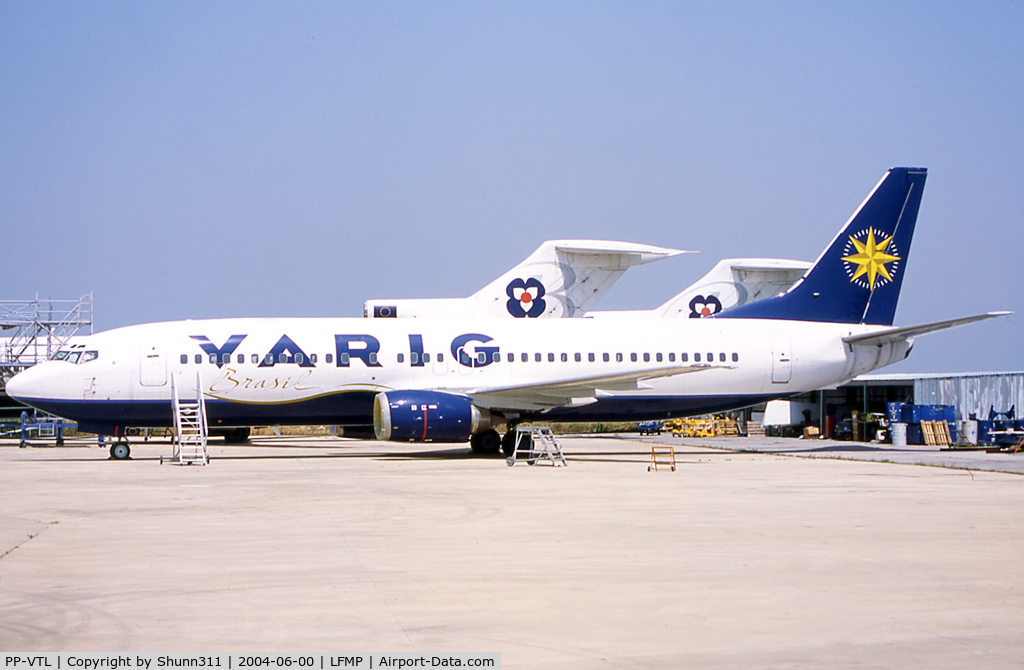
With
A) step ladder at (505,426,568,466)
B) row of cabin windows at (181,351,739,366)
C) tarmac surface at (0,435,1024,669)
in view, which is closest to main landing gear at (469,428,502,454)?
step ladder at (505,426,568,466)

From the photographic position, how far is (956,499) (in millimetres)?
15219

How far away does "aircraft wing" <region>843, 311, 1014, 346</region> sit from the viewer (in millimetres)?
26500

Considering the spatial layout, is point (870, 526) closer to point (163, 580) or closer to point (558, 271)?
point (163, 580)

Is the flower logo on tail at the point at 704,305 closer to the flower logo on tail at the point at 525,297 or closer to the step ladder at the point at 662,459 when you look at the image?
the flower logo on tail at the point at 525,297

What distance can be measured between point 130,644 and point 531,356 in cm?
Answer: 2237

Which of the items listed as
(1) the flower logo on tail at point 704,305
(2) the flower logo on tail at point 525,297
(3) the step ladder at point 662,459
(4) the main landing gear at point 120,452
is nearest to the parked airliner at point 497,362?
(4) the main landing gear at point 120,452

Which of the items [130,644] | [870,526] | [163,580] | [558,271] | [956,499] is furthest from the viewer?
[558,271]

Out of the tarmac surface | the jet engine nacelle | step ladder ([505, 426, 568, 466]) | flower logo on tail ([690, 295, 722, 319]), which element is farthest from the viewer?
flower logo on tail ([690, 295, 722, 319])

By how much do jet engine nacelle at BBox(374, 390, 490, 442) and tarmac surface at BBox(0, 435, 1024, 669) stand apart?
6.32 m

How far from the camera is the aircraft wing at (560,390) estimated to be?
1009 inches

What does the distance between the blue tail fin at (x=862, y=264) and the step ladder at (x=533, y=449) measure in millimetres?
8418

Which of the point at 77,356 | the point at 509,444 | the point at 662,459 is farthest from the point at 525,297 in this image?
the point at 77,356

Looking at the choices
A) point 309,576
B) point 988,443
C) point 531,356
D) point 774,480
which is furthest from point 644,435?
point 309,576

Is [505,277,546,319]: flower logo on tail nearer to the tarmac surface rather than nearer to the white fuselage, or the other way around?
the white fuselage
